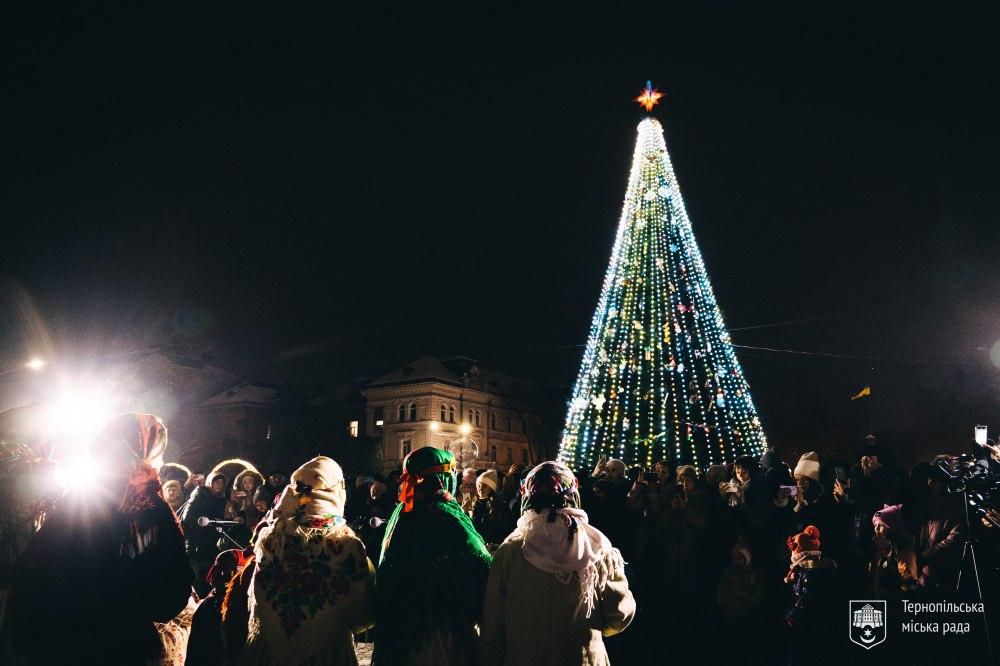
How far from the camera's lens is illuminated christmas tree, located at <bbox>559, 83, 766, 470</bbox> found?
1739 centimetres

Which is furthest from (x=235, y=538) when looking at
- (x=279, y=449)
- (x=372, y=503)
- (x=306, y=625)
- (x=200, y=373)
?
(x=200, y=373)

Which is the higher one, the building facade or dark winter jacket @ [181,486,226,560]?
the building facade

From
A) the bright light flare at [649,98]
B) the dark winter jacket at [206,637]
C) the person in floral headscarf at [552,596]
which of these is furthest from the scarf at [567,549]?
the bright light flare at [649,98]

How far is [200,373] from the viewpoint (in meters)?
57.0

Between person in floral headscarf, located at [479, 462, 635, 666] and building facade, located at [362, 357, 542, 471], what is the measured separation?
153 feet

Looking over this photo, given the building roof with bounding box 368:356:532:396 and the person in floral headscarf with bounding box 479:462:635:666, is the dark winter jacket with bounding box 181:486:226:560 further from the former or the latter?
the building roof with bounding box 368:356:532:396

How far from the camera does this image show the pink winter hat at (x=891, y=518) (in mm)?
6414

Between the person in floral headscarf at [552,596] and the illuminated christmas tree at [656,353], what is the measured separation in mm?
14218

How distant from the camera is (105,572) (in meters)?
3.30

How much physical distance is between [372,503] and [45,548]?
6158 mm

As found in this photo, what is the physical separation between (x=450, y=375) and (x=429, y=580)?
52269 mm

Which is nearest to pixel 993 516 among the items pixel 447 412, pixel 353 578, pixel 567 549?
pixel 567 549

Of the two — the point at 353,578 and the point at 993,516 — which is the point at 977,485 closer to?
the point at 993,516

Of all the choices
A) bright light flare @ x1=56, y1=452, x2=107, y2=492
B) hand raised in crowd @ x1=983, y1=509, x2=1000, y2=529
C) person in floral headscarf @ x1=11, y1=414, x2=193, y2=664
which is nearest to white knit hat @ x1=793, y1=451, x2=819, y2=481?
hand raised in crowd @ x1=983, y1=509, x2=1000, y2=529
